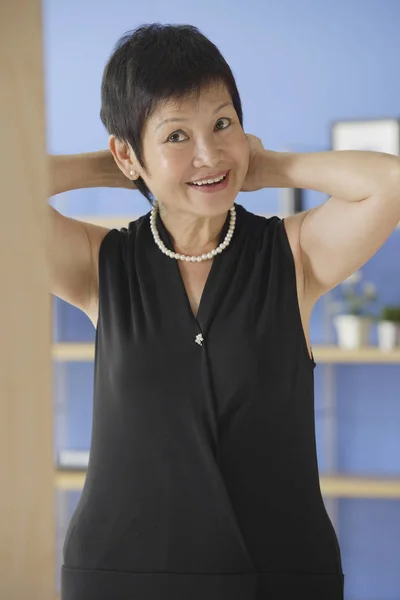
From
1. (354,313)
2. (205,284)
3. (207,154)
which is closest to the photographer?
(207,154)

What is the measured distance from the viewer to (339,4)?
3.84 m

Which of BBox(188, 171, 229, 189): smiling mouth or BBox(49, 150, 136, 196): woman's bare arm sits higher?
BBox(49, 150, 136, 196): woman's bare arm

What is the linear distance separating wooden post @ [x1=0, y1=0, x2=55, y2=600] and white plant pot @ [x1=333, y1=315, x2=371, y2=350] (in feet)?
11.4

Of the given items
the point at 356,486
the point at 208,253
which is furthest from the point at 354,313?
the point at 208,253

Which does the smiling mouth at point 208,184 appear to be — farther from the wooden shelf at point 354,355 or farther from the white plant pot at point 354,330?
the white plant pot at point 354,330

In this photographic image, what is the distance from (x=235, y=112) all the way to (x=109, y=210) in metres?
2.76

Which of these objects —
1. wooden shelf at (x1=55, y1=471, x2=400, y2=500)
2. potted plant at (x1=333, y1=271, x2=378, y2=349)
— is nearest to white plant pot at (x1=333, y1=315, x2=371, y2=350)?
potted plant at (x1=333, y1=271, x2=378, y2=349)

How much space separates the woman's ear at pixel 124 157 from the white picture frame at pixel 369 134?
2465 mm

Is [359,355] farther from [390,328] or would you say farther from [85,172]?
[85,172]

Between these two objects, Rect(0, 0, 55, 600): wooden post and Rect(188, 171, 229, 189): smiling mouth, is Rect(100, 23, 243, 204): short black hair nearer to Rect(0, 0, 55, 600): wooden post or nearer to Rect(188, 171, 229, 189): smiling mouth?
Rect(188, 171, 229, 189): smiling mouth

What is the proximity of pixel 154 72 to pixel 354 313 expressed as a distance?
260 centimetres

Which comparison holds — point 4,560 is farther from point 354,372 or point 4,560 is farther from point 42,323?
point 354,372

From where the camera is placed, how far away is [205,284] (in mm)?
1412

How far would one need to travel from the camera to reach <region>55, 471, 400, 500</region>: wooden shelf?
3650 mm
